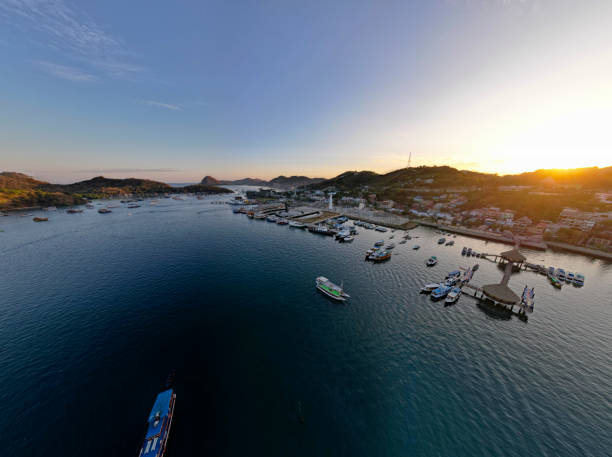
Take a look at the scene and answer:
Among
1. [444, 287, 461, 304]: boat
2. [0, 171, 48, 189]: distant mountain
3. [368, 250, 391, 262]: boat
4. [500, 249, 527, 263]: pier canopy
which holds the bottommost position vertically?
[444, 287, 461, 304]: boat

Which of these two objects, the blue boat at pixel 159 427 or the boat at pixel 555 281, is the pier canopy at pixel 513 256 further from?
the blue boat at pixel 159 427

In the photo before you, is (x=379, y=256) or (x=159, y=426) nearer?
(x=159, y=426)

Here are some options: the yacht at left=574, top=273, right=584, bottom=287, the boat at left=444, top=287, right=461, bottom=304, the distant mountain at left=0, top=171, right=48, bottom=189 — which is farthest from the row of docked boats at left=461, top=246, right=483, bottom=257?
the distant mountain at left=0, top=171, right=48, bottom=189

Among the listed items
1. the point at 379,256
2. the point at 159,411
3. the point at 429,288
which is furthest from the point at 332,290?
the point at 159,411

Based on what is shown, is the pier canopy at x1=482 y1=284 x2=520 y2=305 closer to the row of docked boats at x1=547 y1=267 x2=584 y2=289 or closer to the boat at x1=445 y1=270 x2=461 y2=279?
the boat at x1=445 y1=270 x2=461 y2=279

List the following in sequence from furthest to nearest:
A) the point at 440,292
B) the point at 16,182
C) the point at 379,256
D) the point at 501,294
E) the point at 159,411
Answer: the point at 16,182
the point at 379,256
the point at 440,292
the point at 501,294
the point at 159,411

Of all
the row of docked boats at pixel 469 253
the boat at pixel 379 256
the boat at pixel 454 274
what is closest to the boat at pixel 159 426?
the boat at pixel 379 256

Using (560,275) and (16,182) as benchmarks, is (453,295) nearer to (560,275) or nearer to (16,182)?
(560,275)
